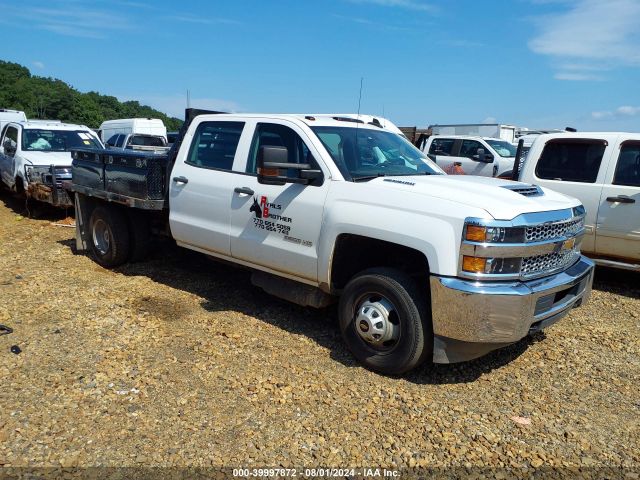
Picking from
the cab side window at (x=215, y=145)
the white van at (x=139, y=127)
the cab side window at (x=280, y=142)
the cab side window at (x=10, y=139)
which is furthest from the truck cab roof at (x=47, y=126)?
the white van at (x=139, y=127)

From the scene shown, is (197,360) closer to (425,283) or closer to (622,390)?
(425,283)

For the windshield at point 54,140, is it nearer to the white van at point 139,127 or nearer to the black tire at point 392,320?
the black tire at point 392,320

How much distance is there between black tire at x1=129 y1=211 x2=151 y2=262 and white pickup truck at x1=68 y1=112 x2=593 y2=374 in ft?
2.58

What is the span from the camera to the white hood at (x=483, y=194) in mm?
3627

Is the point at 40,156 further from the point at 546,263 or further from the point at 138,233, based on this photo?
the point at 546,263

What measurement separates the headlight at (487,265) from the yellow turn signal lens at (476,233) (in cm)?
12

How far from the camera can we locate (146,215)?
22.0 ft

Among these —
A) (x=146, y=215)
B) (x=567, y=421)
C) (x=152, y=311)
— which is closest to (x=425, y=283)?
(x=567, y=421)

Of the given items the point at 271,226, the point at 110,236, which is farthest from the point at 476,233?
the point at 110,236

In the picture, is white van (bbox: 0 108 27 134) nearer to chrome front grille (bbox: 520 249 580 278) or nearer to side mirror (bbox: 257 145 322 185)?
side mirror (bbox: 257 145 322 185)

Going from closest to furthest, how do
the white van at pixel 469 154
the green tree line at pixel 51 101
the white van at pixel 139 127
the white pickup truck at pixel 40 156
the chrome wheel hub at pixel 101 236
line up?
the chrome wheel hub at pixel 101 236
the white pickup truck at pixel 40 156
the white van at pixel 469 154
the white van at pixel 139 127
the green tree line at pixel 51 101

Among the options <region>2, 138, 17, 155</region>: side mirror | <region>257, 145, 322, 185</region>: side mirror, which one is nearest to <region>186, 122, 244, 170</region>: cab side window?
<region>257, 145, 322, 185</region>: side mirror

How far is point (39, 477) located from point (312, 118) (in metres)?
3.41

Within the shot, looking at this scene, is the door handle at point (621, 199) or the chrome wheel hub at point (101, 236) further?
the chrome wheel hub at point (101, 236)
